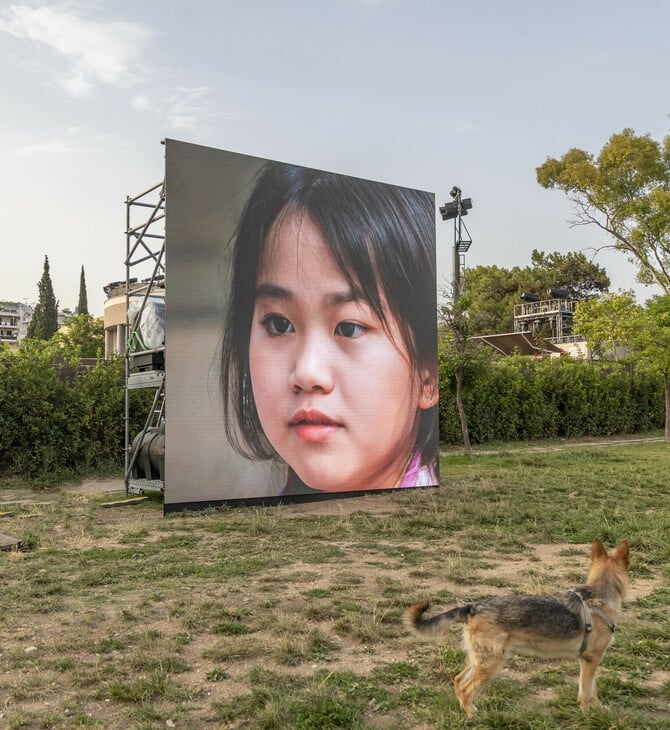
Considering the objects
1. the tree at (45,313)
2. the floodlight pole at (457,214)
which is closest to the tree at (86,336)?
the tree at (45,313)

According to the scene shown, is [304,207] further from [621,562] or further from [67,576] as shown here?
[621,562]

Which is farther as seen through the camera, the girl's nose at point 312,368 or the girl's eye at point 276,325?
the girl's nose at point 312,368

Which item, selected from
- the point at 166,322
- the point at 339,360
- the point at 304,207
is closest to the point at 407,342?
the point at 339,360

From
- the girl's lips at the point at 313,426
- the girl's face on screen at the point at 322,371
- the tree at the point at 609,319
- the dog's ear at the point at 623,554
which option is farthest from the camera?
the tree at the point at 609,319

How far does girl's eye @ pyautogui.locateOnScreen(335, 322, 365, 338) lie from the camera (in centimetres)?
1277

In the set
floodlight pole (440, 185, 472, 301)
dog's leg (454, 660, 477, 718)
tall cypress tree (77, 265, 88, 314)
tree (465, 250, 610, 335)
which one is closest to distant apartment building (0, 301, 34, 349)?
tall cypress tree (77, 265, 88, 314)

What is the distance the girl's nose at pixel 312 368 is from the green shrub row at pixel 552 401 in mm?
6948

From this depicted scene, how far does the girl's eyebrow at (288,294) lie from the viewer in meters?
12.1

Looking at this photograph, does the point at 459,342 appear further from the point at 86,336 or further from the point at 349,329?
the point at 86,336

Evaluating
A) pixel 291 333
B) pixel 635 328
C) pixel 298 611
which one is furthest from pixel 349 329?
pixel 635 328

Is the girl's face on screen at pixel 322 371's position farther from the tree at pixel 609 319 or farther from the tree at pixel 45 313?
the tree at pixel 45 313

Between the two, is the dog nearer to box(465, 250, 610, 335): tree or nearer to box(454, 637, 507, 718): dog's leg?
box(454, 637, 507, 718): dog's leg

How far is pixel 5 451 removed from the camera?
14.3m

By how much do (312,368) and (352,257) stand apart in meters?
2.25
